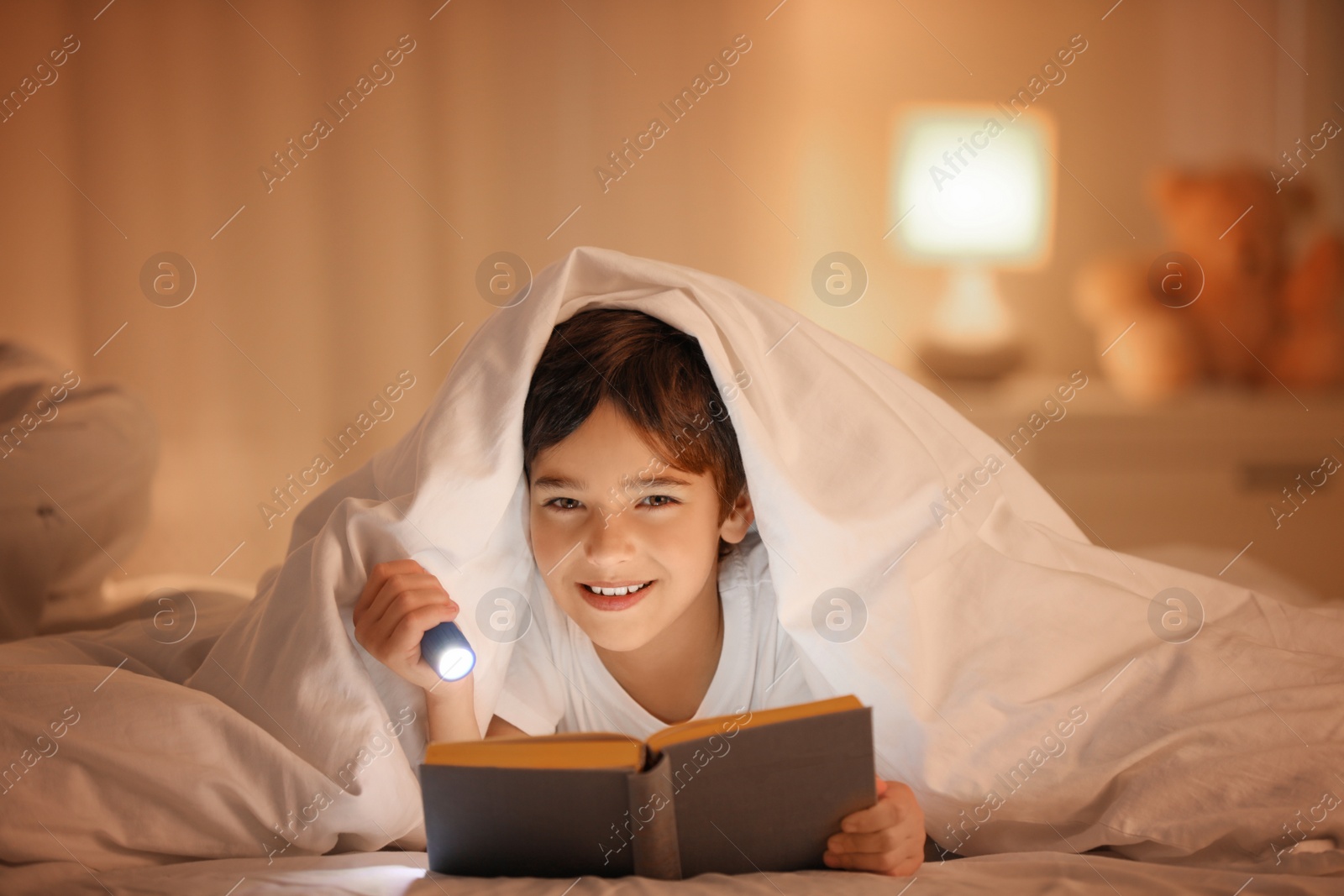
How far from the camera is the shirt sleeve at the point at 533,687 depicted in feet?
2.87

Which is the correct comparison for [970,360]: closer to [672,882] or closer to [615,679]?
[615,679]

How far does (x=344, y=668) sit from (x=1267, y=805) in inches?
27.5

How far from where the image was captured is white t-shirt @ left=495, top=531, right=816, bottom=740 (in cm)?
89

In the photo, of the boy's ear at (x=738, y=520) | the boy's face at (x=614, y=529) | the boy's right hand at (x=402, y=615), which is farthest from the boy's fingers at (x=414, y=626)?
the boy's ear at (x=738, y=520)

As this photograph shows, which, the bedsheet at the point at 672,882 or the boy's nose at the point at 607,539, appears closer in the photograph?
the bedsheet at the point at 672,882

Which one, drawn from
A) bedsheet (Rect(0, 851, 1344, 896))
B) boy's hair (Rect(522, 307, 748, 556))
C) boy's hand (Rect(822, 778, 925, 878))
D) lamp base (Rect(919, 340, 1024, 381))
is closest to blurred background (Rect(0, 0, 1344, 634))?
lamp base (Rect(919, 340, 1024, 381))

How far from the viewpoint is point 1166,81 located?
2.15 meters


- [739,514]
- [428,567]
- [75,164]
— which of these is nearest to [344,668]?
[428,567]

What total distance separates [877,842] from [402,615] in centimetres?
38

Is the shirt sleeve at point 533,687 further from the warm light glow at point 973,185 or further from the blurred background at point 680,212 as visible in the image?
the warm light glow at point 973,185

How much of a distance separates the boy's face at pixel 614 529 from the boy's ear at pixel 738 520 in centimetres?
8

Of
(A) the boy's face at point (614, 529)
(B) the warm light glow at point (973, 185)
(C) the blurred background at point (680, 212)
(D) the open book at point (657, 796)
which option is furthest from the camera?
(B) the warm light glow at point (973, 185)

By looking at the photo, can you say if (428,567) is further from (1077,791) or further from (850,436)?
(1077,791)

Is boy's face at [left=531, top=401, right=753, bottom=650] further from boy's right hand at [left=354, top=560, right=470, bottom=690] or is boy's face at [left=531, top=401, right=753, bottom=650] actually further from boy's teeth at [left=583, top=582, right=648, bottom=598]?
boy's right hand at [left=354, top=560, right=470, bottom=690]
